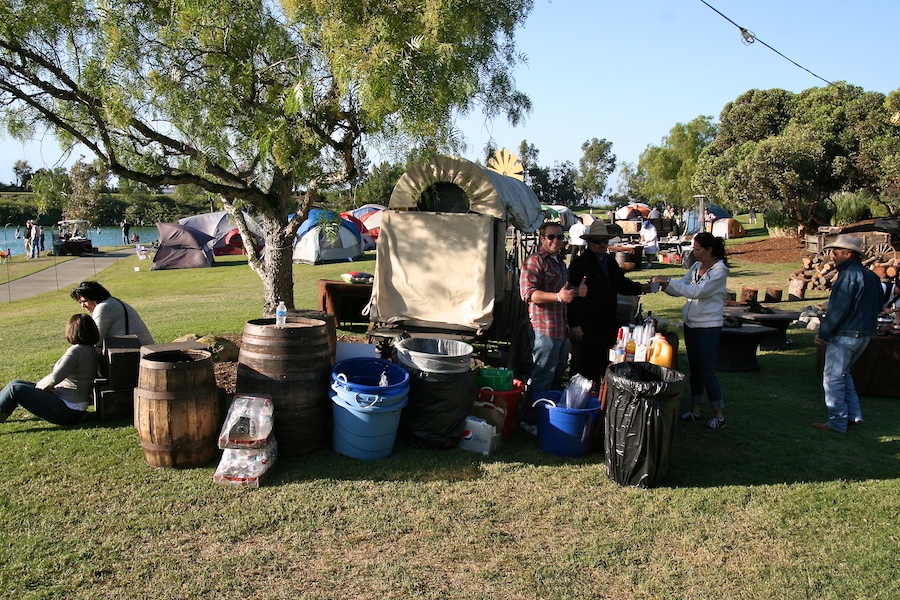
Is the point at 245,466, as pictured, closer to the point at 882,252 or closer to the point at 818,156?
the point at 882,252

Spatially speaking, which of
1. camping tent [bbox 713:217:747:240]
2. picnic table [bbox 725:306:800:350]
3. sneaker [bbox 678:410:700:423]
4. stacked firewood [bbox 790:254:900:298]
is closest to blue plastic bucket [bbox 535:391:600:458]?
sneaker [bbox 678:410:700:423]

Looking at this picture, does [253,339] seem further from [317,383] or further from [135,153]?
[135,153]

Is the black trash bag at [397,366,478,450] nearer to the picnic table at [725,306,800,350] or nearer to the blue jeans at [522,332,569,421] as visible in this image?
the blue jeans at [522,332,569,421]

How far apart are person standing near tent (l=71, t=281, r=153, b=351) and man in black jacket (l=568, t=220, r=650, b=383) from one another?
166 inches

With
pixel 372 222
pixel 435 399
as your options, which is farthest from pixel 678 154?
pixel 435 399

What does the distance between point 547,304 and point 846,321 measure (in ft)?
9.30

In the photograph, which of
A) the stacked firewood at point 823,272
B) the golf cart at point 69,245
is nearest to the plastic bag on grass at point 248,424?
the stacked firewood at point 823,272

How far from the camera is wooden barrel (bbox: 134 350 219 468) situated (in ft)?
16.3

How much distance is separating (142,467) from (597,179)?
106501 mm

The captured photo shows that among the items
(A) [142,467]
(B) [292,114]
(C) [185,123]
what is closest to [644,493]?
(A) [142,467]

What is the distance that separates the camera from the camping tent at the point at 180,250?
26.9m

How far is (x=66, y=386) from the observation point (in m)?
5.90

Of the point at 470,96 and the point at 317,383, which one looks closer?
the point at 317,383

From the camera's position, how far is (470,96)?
6.94 m
